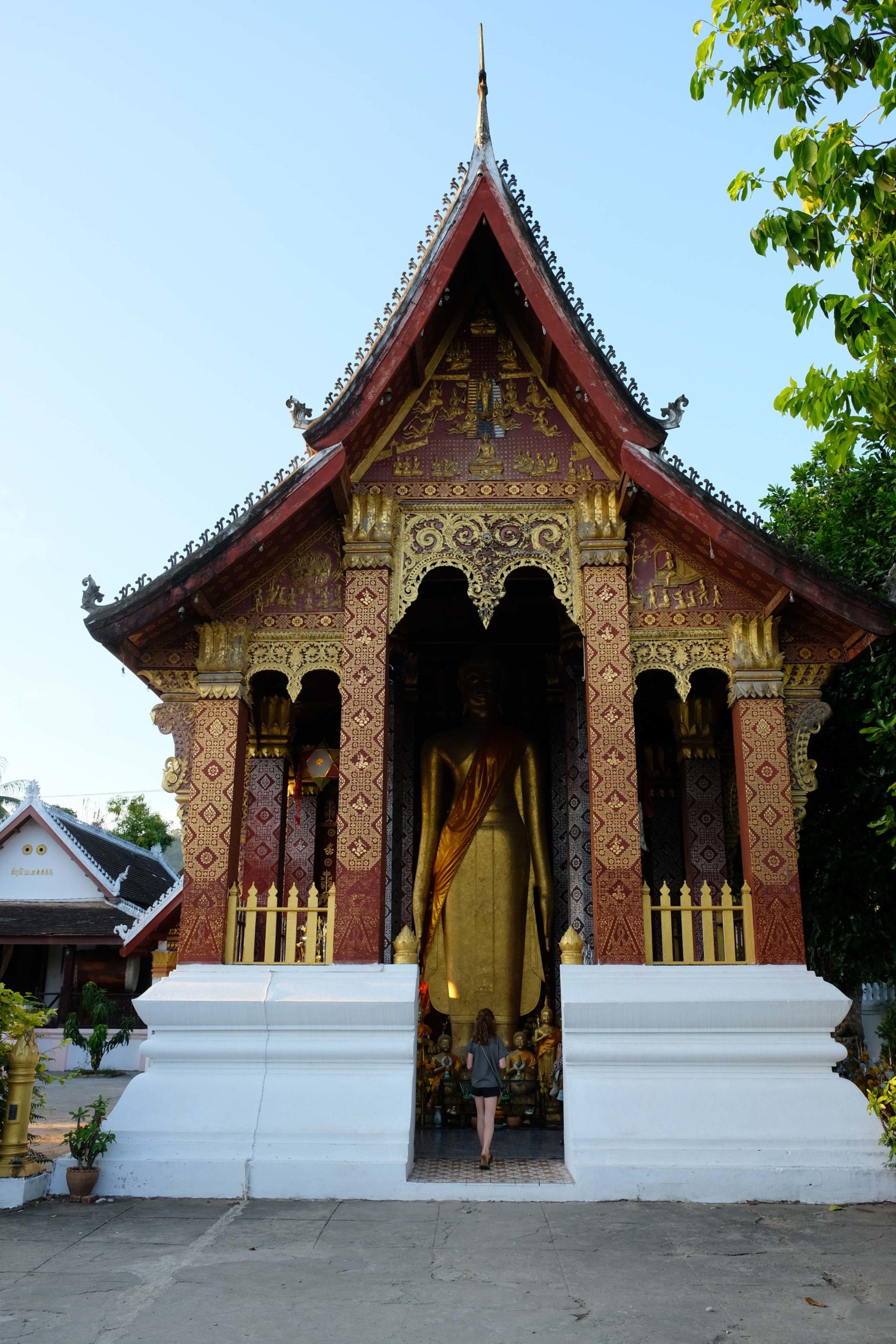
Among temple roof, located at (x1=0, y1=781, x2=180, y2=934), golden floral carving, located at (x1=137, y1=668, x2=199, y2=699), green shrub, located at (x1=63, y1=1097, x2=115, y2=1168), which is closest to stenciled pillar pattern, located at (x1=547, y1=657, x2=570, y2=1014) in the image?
golden floral carving, located at (x1=137, y1=668, x2=199, y2=699)

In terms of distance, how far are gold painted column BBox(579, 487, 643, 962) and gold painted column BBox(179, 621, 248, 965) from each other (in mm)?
2642

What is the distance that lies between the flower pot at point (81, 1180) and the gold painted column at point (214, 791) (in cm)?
146

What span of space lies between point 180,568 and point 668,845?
5528mm

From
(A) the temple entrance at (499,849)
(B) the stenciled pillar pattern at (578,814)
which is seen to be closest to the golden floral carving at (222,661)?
(A) the temple entrance at (499,849)

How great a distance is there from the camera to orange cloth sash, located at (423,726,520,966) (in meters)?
9.94

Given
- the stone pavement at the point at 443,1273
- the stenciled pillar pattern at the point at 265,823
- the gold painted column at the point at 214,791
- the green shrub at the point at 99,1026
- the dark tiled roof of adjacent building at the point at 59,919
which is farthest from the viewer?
the dark tiled roof of adjacent building at the point at 59,919

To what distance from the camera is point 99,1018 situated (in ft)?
68.6

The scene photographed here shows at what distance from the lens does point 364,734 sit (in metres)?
8.05

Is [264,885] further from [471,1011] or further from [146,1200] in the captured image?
[146,1200]

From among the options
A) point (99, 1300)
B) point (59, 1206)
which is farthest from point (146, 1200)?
point (99, 1300)

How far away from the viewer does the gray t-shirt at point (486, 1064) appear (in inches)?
302

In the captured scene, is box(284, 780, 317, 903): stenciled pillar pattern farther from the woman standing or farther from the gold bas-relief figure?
the woman standing

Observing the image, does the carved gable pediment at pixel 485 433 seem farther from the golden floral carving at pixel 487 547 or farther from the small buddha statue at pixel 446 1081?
the small buddha statue at pixel 446 1081

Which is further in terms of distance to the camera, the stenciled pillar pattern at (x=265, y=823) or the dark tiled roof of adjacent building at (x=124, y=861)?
the dark tiled roof of adjacent building at (x=124, y=861)
